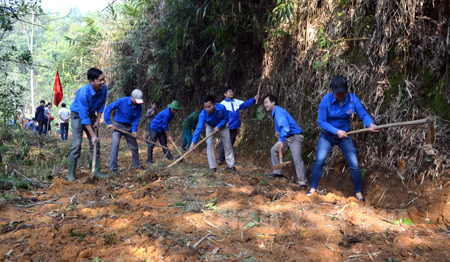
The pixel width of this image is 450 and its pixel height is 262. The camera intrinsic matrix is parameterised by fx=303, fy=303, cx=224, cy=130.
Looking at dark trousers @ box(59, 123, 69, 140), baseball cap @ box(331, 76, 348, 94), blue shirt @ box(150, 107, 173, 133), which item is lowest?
dark trousers @ box(59, 123, 69, 140)

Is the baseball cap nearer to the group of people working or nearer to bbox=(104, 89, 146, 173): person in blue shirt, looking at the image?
the group of people working

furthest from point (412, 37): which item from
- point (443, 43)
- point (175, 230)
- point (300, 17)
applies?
point (175, 230)

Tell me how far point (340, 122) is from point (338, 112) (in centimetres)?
16

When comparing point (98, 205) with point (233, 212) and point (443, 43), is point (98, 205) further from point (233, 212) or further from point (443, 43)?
point (443, 43)

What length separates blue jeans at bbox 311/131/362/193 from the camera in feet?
13.9

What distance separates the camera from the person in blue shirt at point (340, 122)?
13.6ft

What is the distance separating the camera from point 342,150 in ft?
14.3

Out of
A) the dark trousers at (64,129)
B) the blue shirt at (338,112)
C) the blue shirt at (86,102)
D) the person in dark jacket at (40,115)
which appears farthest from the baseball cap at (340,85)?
the person in dark jacket at (40,115)

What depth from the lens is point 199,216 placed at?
368 cm

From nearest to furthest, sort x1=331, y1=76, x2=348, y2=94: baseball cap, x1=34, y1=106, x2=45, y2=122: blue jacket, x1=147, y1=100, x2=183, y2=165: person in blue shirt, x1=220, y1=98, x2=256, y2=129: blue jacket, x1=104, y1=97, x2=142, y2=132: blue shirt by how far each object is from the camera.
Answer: x1=331, y1=76, x2=348, y2=94: baseball cap < x1=104, y1=97, x2=142, y2=132: blue shirt < x1=220, y1=98, x2=256, y2=129: blue jacket < x1=147, y1=100, x2=183, y2=165: person in blue shirt < x1=34, y1=106, x2=45, y2=122: blue jacket

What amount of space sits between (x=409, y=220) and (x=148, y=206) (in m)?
3.27

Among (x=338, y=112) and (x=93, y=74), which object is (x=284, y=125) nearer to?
(x=338, y=112)

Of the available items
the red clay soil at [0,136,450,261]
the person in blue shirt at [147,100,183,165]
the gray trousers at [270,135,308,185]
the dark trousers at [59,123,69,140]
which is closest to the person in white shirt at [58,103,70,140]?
the dark trousers at [59,123,69,140]

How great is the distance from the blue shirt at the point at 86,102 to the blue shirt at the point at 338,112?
3784mm
